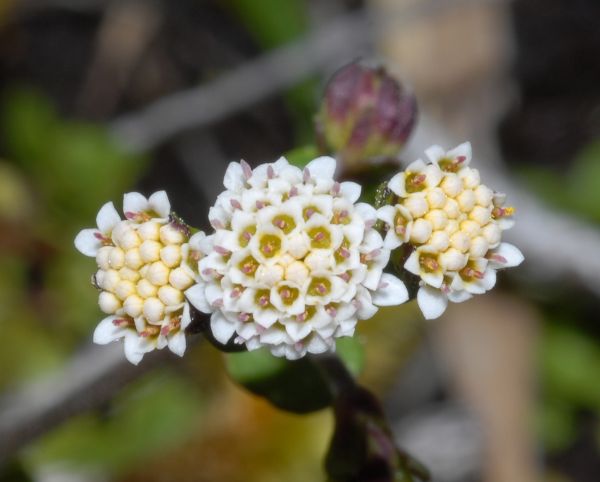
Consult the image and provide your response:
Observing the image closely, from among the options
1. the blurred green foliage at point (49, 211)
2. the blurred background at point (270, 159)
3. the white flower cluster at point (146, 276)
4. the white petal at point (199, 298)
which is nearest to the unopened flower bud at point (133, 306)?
the white flower cluster at point (146, 276)

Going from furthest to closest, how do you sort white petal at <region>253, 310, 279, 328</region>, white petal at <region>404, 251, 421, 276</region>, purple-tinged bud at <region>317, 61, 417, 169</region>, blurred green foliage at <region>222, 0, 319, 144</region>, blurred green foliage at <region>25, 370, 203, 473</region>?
1. blurred green foliage at <region>222, 0, 319, 144</region>
2. blurred green foliage at <region>25, 370, 203, 473</region>
3. purple-tinged bud at <region>317, 61, 417, 169</region>
4. white petal at <region>404, 251, 421, 276</region>
5. white petal at <region>253, 310, 279, 328</region>

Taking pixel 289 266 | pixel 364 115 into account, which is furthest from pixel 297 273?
pixel 364 115

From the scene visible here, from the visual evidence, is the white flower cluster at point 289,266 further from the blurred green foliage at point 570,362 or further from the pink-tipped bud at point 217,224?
the blurred green foliage at point 570,362

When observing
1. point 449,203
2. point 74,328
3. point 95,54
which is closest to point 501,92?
point 95,54

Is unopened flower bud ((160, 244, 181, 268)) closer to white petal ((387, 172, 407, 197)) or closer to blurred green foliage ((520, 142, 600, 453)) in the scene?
white petal ((387, 172, 407, 197))

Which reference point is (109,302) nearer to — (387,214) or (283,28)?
(387,214)

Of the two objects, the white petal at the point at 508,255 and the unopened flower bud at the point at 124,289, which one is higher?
the unopened flower bud at the point at 124,289

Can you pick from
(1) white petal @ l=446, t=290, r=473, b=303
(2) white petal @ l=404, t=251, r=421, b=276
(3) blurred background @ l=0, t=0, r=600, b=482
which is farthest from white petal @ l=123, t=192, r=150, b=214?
(3) blurred background @ l=0, t=0, r=600, b=482
